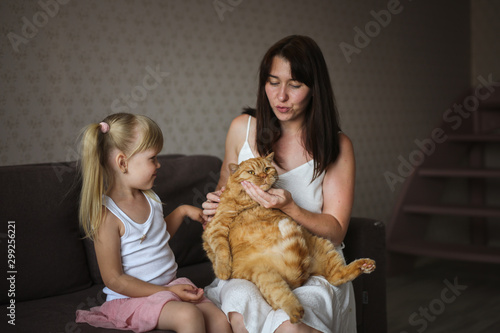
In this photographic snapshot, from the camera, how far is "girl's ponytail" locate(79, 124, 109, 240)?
1614mm

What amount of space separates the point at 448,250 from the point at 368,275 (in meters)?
1.70

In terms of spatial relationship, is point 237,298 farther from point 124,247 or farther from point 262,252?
point 124,247

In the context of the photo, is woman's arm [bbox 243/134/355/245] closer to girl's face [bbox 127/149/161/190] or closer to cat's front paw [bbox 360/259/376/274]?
cat's front paw [bbox 360/259/376/274]

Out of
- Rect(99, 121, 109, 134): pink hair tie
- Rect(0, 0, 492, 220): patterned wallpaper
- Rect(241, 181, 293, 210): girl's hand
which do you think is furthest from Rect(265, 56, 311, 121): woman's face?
Rect(0, 0, 492, 220): patterned wallpaper

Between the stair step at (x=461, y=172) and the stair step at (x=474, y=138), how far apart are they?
13.3 inches

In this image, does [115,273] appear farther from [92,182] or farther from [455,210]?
[455,210]

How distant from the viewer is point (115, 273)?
162 cm

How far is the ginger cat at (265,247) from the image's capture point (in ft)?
5.19

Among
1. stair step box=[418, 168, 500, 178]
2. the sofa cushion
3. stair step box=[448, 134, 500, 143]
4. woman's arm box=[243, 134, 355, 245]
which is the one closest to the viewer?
woman's arm box=[243, 134, 355, 245]

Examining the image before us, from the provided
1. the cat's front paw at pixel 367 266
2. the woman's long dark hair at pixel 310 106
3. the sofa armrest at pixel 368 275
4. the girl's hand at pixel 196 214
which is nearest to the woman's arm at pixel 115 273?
the girl's hand at pixel 196 214

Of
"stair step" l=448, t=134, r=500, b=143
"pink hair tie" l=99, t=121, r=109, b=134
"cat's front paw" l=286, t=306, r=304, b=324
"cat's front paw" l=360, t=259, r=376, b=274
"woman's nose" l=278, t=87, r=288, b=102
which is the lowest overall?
"cat's front paw" l=286, t=306, r=304, b=324

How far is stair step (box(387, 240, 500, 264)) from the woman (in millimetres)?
1944

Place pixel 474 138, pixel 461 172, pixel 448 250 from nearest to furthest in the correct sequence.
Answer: pixel 448 250, pixel 461 172, pixel 474 138

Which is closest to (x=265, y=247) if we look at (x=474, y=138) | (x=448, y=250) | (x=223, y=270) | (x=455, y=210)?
(x=223, y=270)
